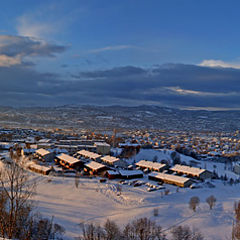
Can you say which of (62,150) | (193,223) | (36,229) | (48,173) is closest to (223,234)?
(193,223)

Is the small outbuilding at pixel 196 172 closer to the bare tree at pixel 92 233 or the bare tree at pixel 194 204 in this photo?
the bare tree at pixel 194 204

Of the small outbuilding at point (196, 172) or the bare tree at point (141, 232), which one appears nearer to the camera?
the bare tree at point (141, 232)

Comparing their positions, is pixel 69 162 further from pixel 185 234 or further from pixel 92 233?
pixel 92 233

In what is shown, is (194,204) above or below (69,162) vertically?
below

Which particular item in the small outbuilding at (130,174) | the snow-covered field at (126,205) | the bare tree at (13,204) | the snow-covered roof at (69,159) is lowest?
the snow-covered field at (126,205)

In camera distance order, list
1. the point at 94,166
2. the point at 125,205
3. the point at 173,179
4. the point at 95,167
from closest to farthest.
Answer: the point at 125,205 < the point at 173,179 < the point at 95,167 < the point at 94,166

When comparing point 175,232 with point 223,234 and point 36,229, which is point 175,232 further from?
point 36,229

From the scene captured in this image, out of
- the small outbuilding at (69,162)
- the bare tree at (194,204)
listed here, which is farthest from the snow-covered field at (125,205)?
the small outbuilding at (69,162)

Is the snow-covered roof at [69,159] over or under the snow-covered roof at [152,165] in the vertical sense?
over

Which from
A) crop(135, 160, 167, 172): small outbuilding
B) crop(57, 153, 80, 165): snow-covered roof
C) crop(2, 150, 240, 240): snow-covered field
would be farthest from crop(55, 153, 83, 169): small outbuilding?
crop(135, 160, 167, 172): small outbuilding

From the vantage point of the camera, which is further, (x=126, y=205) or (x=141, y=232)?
(x=126, y=205)

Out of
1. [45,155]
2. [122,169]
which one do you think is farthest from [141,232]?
[45,155]
